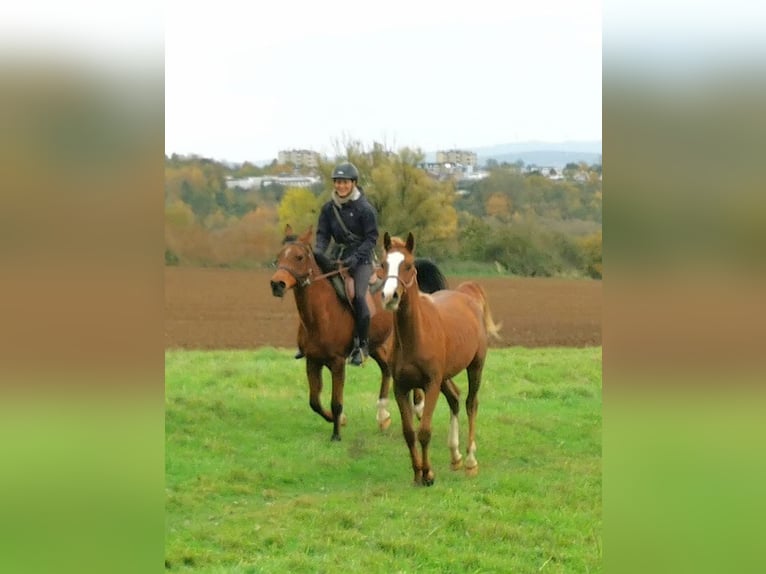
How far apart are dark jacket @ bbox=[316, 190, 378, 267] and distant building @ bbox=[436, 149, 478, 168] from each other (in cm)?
1754

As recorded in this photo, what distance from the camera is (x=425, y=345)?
331 inches

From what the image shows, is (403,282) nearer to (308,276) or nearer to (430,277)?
(308,276)

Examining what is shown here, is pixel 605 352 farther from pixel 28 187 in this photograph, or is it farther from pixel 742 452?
pixel 28 187

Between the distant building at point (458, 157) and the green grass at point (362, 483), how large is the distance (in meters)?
14.1

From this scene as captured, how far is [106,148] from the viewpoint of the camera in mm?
1803

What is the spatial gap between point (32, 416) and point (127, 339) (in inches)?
9.3

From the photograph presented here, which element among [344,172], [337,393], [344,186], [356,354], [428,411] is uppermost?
[344,172]

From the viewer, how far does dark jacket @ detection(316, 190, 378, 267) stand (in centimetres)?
1043

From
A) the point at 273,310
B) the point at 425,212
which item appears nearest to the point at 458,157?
the point at 425,212

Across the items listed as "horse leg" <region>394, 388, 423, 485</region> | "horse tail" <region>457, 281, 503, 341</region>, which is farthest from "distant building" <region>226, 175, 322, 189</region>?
"horse leg" <region>394, 388, 423, 485</region>

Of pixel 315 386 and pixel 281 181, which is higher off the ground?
pixel 281 181

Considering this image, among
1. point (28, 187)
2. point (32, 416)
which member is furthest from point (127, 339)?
point (28, 187)

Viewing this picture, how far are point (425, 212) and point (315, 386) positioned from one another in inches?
637

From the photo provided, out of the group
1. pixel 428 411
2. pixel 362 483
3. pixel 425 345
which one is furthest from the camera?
pixel 362 483
